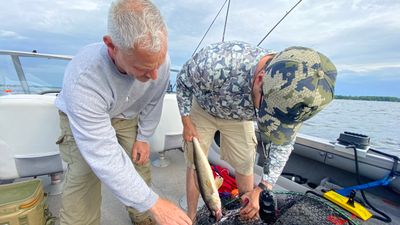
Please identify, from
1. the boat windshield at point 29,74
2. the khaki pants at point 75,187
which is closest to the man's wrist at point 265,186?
the khaki pants at point 75,187

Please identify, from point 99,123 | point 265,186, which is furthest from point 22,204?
point 265,186

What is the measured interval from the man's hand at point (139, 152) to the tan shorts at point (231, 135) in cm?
33

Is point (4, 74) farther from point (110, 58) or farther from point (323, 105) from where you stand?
point (323, 105)

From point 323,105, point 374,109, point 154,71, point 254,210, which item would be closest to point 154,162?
point 254,210

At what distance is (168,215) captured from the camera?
3.74 feet

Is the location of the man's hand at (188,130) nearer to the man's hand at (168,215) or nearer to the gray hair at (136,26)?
the man's hand at (168,215)

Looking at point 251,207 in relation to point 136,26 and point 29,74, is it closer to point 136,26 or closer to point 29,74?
point 136,26

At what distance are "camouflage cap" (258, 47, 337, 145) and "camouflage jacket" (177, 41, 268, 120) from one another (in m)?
0.36

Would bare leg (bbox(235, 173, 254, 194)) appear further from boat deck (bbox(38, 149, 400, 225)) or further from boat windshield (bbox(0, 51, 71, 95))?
boat windshield (bbox(0, 51, 71, 95))

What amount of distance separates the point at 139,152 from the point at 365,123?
2848 mm

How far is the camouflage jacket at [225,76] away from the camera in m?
1.50

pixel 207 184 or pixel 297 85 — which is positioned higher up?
pixel 297 85

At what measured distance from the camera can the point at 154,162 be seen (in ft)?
10.8

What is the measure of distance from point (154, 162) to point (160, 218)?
2.20 m
